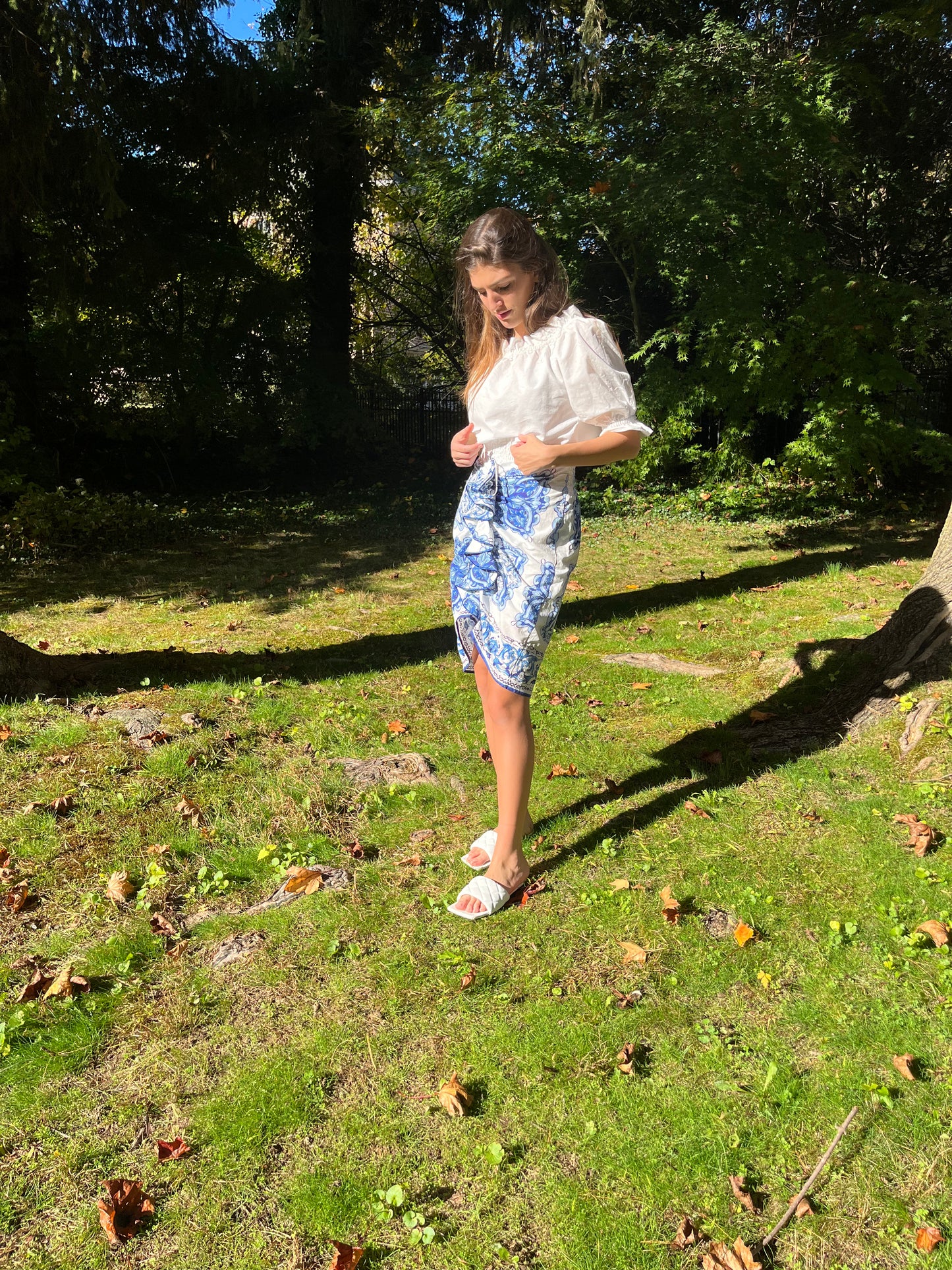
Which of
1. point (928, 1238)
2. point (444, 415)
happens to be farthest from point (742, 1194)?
point (444, 415)

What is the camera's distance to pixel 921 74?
1303cm

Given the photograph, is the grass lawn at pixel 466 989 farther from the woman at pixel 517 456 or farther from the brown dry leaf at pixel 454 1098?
the woman at pixel 517 456

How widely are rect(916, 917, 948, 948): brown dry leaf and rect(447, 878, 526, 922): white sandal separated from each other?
1.29m

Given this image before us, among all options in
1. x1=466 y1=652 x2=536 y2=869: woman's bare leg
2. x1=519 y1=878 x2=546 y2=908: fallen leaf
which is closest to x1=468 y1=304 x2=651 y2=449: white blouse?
x1=466 y1=652 x2=536 y2=869: woman's bare leg

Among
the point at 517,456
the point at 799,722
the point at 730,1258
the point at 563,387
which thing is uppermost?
the point at 563,387

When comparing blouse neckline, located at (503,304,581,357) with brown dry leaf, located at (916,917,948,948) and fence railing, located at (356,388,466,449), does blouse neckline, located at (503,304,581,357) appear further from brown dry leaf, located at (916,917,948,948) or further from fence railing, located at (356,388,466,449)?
fence railing, located at (356,388,466,449)

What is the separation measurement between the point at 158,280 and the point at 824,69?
29.7 ft

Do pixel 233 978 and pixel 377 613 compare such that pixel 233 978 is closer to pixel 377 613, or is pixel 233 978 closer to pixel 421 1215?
pixel 421 1215

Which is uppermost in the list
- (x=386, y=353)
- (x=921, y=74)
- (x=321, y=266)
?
(x=921, y=74)

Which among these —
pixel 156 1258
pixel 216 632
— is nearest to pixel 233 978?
pixel 156 1258

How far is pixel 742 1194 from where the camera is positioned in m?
1.89

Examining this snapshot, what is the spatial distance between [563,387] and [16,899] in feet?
8.08

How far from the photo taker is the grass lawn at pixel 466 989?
190 cm

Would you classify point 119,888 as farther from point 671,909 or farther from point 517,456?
point 517,456
